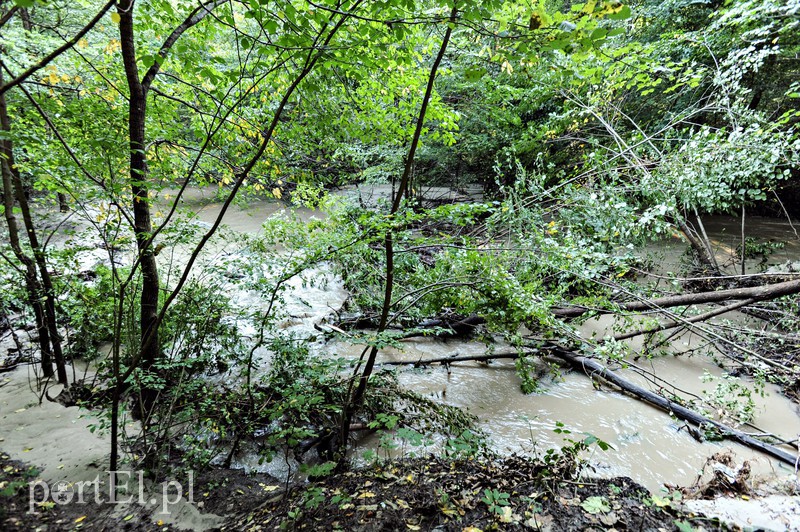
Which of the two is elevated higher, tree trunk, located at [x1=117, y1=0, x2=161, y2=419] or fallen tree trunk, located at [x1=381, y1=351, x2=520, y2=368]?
tree trunk, located at [x1=117, y1=0, x2=161, y2=419]

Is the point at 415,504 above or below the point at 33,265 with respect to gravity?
below

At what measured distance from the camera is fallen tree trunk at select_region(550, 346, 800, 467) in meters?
3.41

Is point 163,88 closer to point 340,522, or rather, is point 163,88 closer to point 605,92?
point 340,522

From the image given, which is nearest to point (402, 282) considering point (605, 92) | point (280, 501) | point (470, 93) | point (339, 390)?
point (339, 390)

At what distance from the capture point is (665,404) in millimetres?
4117

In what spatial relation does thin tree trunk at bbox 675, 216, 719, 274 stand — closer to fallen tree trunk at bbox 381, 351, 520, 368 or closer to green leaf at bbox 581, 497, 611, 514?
fallen tree trunk at bbox 381, 351, 520, 368

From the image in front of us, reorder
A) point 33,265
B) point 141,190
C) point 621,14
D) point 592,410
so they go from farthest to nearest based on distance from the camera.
A: point 592,410, point 33,265, point 141,190, point 621,14

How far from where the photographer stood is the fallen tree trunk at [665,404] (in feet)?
11.2

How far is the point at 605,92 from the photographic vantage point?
5.90 m

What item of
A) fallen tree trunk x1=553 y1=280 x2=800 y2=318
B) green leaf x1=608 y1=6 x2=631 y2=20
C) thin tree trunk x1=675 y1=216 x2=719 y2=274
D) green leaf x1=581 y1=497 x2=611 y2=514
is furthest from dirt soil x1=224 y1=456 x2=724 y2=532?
thin tree trunk x1=675 y1=216 x2=719 y2=274

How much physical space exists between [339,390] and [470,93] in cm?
828

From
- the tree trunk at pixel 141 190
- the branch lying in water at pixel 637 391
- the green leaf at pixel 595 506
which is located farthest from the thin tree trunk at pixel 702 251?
the tree trunk at pixel 141 190

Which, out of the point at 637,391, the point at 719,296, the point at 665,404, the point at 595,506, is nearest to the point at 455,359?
the point at 637,391

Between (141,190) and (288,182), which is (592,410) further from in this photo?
(141,190)
